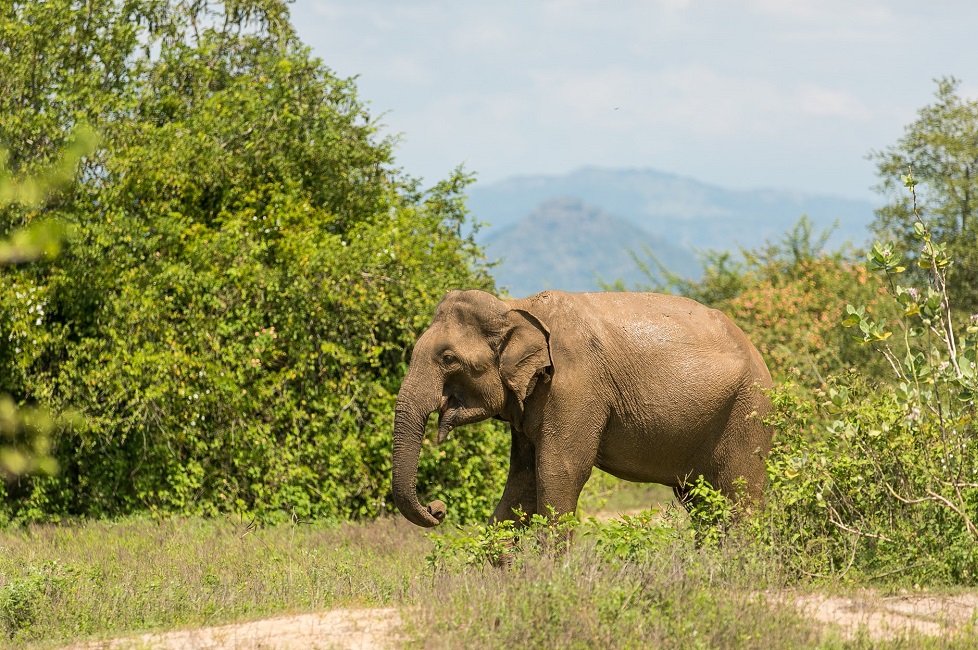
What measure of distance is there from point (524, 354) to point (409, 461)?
108 centimetres

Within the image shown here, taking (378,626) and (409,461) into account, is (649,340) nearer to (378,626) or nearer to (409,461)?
(409,461)

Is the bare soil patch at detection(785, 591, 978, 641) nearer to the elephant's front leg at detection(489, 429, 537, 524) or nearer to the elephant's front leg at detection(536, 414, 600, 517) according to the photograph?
the elephant's front leg at detection(536, 414, 600, 517)

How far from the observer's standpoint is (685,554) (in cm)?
716

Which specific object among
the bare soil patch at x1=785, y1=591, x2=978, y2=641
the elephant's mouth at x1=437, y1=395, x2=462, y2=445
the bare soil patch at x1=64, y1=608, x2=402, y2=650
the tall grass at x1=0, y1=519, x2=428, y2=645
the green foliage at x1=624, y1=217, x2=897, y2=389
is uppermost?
the green foliage at x1=624, y1=217, x2=897, y2=389

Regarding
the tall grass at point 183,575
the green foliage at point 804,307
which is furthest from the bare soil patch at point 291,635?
the green foliage at point 804,307

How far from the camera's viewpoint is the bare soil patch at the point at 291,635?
6199 mm

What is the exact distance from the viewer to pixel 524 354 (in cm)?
809

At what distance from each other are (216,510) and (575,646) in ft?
24.6

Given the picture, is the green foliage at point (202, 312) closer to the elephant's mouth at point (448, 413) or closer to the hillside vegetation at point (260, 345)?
the hillside vegetation at point (260, 345)

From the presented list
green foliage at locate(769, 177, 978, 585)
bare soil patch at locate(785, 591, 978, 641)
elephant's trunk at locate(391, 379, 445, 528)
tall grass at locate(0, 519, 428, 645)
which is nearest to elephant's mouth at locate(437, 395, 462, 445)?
elephant's trunk at locate(391, 379, 445, 528)

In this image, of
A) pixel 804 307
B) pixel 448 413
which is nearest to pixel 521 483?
pixel 448 413

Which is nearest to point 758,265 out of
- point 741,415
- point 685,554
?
point 741,415

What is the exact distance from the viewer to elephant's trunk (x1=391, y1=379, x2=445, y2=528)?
7.94 metres

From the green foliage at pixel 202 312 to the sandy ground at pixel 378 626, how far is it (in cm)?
578
